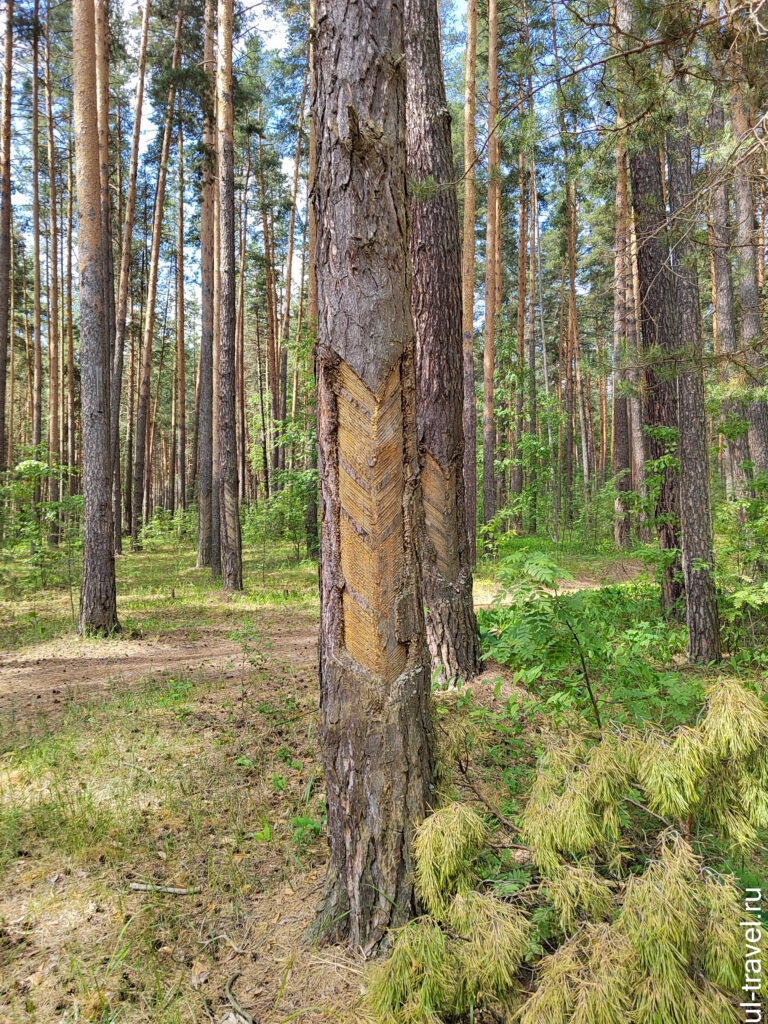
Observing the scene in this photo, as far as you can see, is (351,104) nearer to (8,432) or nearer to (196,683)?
(196,683)

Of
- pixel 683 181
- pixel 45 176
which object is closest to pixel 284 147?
pixel 45 176

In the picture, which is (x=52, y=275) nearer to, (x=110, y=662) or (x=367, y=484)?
(x=110, y=662)

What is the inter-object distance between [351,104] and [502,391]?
13991 mm

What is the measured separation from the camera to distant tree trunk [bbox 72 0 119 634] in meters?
6.73

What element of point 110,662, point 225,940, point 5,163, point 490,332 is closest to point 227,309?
point 490,332

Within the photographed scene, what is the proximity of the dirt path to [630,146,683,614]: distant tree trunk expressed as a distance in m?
4.26

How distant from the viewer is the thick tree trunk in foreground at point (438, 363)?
4.41 metres

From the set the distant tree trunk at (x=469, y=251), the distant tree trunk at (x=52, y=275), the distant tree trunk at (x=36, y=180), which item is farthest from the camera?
the distant tree trunk at (x=52, y=275)

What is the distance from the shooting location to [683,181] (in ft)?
16.5

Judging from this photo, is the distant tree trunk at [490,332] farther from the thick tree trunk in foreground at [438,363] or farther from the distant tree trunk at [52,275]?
the distant tree trunk at [52,275]

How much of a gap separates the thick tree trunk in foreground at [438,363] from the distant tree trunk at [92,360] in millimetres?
4434

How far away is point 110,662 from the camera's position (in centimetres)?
615

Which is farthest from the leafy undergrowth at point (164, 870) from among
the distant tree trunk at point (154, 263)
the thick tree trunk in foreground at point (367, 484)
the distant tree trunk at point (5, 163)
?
the distant tree trunk at point (154, 263)

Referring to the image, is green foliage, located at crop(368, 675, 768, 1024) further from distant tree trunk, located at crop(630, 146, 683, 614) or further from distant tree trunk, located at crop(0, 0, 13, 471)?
distant tree trunk, located at crop(0, 0, 13, 471)
